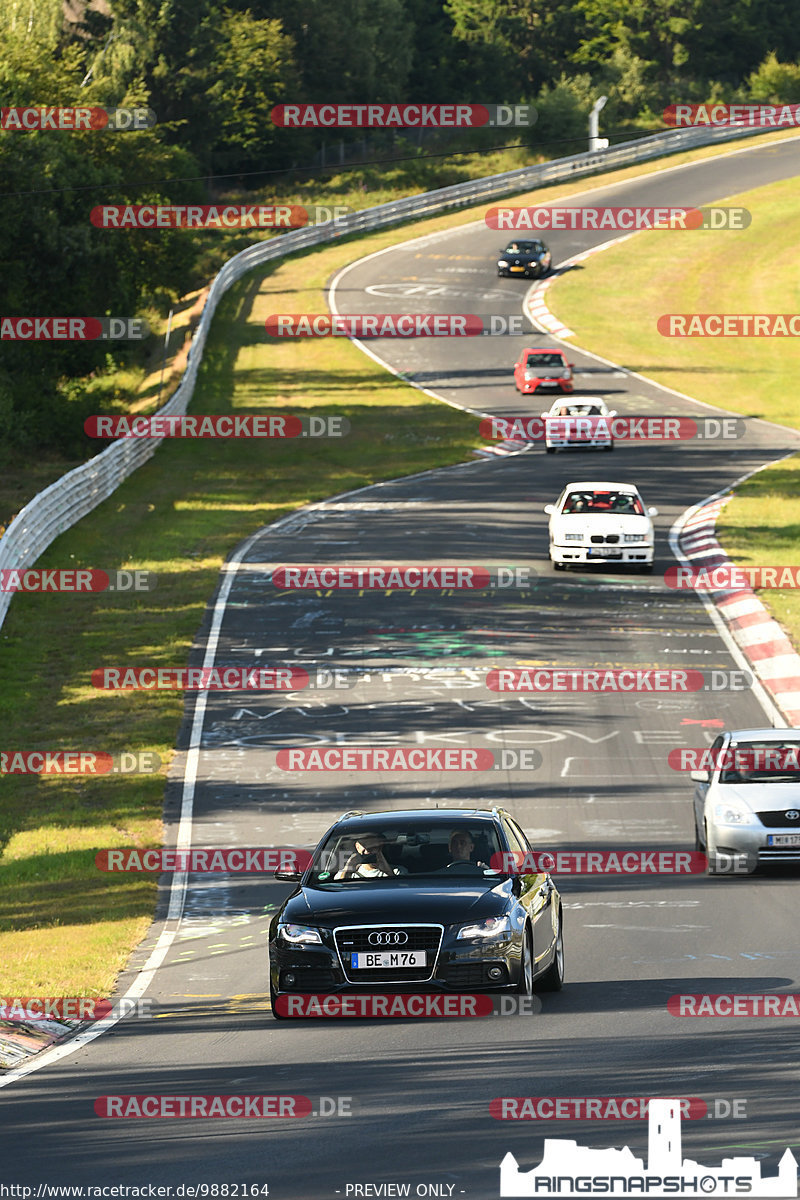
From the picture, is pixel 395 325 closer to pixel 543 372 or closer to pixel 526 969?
pixel 543 372

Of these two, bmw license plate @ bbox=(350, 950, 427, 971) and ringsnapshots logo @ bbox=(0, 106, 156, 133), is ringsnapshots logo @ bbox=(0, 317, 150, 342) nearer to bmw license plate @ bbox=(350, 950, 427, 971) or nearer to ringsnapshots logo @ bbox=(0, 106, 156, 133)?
ringsnapshots logo @ bbox=(0, 106, 156, 133)

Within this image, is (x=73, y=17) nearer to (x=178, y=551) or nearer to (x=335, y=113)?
(x=335, y=113)

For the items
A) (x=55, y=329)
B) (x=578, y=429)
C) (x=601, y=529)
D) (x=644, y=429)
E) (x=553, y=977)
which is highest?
(x=55, y=329)

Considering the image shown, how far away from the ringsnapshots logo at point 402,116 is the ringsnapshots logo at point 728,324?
29222mm

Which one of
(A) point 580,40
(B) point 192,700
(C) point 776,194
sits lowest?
(B) point 192,700

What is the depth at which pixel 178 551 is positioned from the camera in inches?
1398

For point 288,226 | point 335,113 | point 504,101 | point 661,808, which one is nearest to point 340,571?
point 661,808

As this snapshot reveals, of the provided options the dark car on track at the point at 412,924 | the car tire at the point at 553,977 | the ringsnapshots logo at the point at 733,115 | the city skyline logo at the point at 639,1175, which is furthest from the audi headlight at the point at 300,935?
the ringsnapshots logo at the point at 733,115

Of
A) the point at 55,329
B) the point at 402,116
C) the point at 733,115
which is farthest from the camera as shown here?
the point at 402,116

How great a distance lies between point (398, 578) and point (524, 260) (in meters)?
42.7

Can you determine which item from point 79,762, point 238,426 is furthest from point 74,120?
point 79,762

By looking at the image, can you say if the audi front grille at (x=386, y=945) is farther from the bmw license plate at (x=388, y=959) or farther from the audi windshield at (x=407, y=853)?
the audi windshield at (x=407, y=853)

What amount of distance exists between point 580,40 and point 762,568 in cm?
9131

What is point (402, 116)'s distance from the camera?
106 metres
